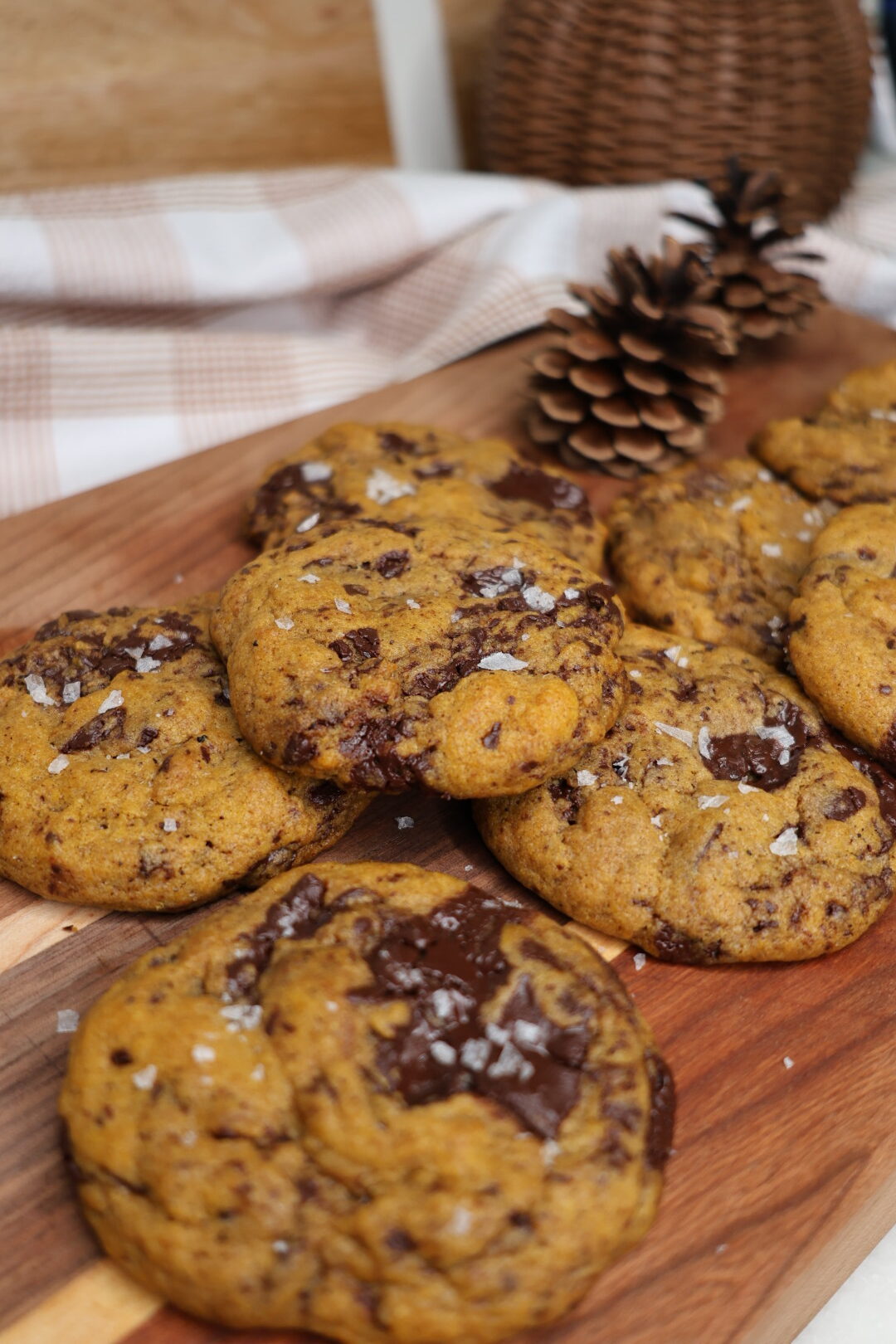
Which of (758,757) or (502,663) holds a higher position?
(502,663)

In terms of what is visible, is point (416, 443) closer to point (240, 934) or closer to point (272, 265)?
point (272, 265)

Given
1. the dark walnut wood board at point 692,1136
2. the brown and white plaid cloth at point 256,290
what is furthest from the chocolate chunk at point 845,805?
the brown and white plaid cloth at point 256,290

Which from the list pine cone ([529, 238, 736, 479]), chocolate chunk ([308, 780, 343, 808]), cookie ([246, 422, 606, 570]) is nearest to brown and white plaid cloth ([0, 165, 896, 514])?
pine cone ([529, 238, 736, 479])

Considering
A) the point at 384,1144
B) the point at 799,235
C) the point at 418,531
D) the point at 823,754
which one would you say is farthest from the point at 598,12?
the point at 384,1144

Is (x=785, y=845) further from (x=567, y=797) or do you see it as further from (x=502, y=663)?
(x=502, y=663)

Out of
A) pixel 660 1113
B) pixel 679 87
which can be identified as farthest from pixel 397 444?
pixel 679 87
